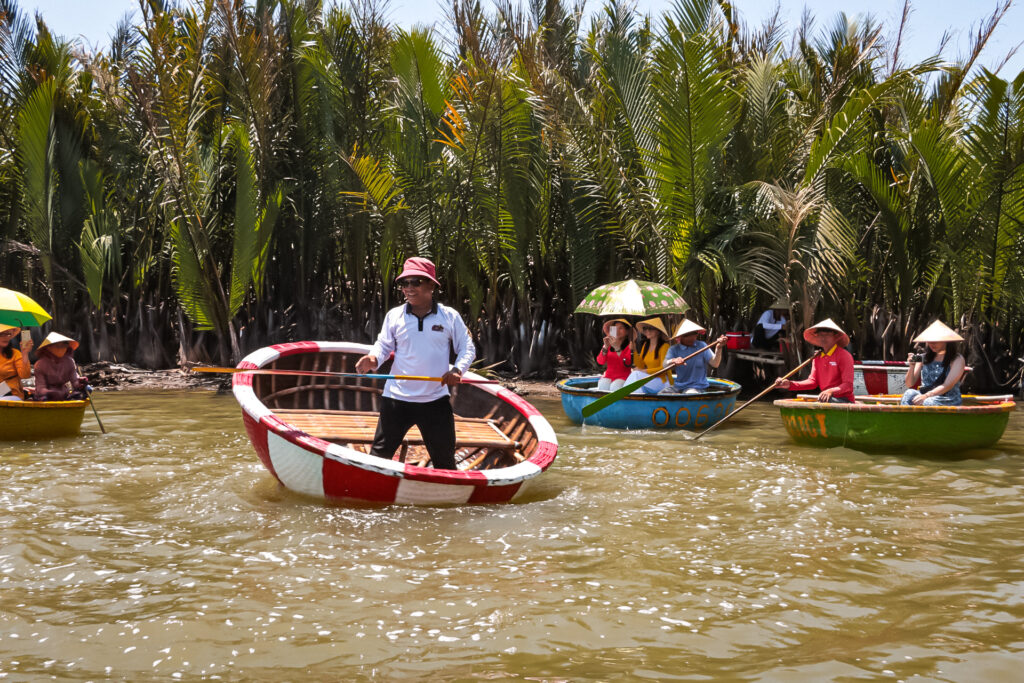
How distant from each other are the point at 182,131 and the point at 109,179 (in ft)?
11.0

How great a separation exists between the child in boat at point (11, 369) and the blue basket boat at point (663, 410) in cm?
551

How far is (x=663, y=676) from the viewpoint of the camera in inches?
142

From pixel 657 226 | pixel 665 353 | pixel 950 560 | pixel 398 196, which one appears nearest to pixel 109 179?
pixel 398 196

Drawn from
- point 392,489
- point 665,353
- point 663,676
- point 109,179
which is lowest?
point 663,676

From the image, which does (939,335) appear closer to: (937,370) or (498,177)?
(937,370)

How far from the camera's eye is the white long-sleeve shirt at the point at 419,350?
603 centimetres

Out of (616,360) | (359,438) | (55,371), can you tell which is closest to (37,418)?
(55,371)

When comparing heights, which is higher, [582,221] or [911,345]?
[582,221]

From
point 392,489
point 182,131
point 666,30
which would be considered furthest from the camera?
point 182,131

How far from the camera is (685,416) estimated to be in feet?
33.3

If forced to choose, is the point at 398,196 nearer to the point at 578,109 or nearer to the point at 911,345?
the point at 578,109

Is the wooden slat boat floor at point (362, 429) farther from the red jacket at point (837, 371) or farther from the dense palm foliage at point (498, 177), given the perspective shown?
the dense palm foliage at point (498, 177)

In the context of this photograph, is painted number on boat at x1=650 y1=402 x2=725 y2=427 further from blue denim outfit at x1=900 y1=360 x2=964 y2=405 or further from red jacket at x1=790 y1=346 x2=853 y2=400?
blue denim outfit at x1=900 y1=360 x2=964 y2=405

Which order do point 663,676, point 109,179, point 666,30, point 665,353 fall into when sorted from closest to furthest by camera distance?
point 663,676 < point 665,353 < point 666,30 < point 109,179
